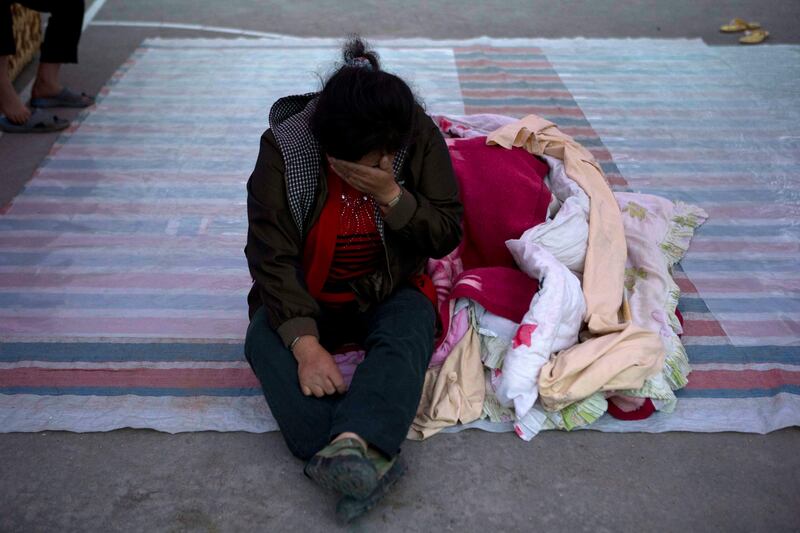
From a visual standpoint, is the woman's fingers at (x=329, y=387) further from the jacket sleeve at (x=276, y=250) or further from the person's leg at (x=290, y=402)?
the jacket sleeve at (x=276, y=250)

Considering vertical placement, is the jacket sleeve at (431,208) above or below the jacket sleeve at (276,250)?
above

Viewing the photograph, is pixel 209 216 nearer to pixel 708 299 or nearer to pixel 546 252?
pixel 546 252

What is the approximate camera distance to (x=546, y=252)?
2.30m

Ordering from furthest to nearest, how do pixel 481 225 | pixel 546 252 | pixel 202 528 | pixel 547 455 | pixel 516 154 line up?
pixel 516 154, pixel 481 225, pixel 546 252, pixel 547 455, pixel 202 528

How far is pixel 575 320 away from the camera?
2.21 meters

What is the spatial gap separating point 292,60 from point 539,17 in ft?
6.42

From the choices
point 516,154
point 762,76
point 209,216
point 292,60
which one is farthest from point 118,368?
point 762,76

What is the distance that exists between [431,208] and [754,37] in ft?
12.5

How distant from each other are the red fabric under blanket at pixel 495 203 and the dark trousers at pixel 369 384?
44 cm

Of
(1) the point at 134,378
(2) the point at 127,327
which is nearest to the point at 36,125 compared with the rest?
(2) the point at 127,327

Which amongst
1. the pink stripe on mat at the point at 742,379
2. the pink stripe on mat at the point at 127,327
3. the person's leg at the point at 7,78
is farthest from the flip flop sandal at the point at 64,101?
the pink stripe on mat at the point at 742,379

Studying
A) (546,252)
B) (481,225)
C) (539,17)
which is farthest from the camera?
(539,17)

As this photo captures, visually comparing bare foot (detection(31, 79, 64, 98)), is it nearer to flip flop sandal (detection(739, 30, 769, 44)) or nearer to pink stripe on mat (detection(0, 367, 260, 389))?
pink stripe on mat (detection(0, 367, 260, 389))

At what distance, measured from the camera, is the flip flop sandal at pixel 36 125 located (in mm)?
3762
